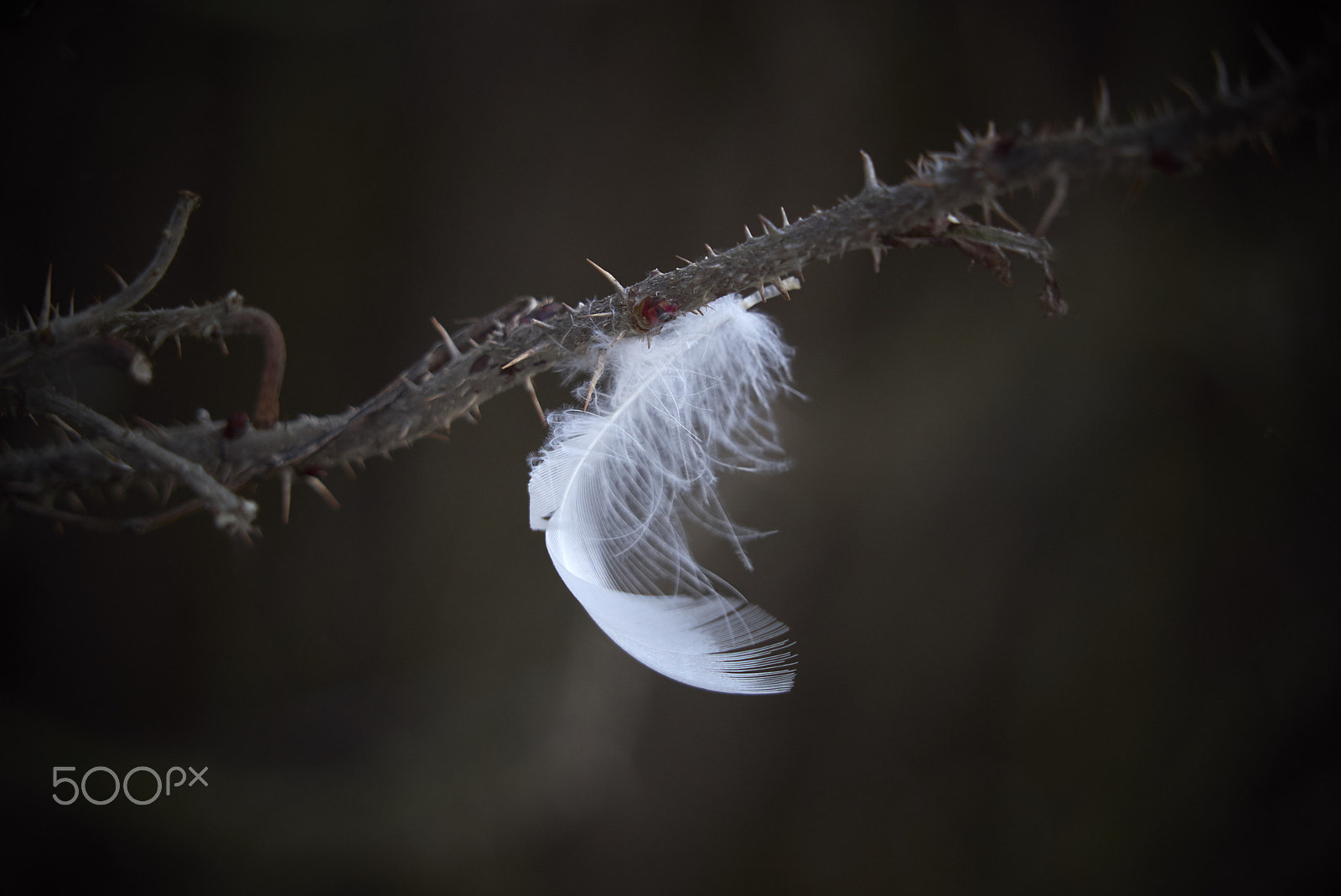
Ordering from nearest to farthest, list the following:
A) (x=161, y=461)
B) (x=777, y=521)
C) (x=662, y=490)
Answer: (x=161, y=461) < (x=662, y=490) < (x=777, y=521)

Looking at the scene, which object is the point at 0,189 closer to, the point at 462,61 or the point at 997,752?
the point at 462,61

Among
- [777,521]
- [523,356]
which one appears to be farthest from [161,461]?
[777,521]

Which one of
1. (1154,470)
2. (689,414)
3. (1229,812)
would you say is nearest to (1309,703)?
(1229,812)

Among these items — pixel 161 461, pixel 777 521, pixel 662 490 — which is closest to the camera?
pixel 161 461

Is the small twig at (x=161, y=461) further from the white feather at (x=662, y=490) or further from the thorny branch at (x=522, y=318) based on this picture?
the white feather at (x=662, y=490)

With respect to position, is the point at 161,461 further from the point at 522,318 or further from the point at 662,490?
the point at 662,490

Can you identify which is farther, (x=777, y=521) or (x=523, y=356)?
(x=777, y=521)

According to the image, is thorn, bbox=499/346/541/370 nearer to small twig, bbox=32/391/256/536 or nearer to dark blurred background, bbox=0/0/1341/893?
small twig, bbox=32/391/256/536
